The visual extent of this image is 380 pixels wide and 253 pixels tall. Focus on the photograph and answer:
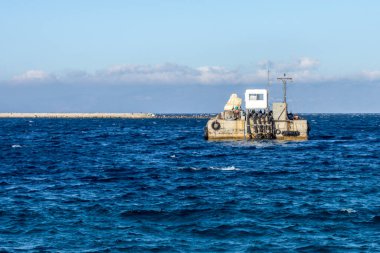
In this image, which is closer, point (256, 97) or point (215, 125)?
point (215, 125)

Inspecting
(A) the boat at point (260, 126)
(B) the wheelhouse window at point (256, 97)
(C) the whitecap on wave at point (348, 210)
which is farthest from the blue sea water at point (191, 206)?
(B) the wheelhouse window at point (256, 97)

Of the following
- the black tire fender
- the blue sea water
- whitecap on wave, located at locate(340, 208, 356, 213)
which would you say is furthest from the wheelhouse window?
whitecap on wave, located at locate(340, 208, 356, 213)

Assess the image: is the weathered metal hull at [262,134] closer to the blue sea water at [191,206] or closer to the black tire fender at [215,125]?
the black tire fender at [215,125]

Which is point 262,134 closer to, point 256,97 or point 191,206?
point 256,97

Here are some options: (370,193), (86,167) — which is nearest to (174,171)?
(86,167)

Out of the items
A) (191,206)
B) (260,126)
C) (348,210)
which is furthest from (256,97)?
(348,210)

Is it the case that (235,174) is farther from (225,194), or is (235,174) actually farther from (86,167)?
(86,167)

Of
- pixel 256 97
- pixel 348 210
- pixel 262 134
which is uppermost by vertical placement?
pixel 256 97

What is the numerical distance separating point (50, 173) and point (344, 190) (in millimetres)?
28294

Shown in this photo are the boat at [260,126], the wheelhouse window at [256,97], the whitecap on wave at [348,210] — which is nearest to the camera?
the whitecap on wave at [348,210]

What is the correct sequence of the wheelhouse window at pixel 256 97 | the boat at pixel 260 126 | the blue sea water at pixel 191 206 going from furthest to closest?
the wheelhouse window at pixel 256 97 < the boat at pixel 260 126 < the blue sea water at pixel 191 206

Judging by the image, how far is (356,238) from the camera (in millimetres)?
27438

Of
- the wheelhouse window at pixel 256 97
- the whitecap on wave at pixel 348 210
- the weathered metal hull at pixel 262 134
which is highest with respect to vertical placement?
the wheelhouse window at pixel 256 97

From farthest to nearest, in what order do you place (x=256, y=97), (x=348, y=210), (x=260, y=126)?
1. (x=256, y=97)
2. (x=260, y=126)
3. (x=348, y=210)
